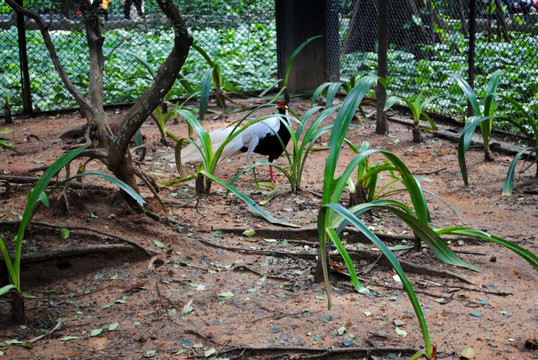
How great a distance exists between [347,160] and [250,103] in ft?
7.30

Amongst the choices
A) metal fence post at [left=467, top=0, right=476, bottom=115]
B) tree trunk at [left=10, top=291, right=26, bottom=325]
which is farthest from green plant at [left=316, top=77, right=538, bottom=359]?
metal fence post at [left=467, top=0, right=476, bottom=115]

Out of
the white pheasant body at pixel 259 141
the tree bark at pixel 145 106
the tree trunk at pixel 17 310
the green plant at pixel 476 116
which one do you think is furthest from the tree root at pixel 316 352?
the white pheasant body at pixel 259 141

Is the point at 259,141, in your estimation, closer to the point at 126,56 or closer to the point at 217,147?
the point at 217,147

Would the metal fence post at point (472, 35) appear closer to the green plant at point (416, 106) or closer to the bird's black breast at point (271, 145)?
the green plant at point (416, 106)

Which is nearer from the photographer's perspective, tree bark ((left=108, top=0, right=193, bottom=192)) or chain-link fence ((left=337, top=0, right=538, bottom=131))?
tree bark ((left=108, top=0, right=193, bottom=192))

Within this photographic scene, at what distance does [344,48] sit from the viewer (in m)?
6.76

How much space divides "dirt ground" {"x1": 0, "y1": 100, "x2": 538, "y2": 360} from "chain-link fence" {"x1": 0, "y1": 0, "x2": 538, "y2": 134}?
191 cm

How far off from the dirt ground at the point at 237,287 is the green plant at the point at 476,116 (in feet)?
1.20

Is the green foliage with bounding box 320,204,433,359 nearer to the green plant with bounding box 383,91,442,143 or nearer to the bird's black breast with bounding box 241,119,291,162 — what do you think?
the bird's black breast with bounding box 241,119,291,162

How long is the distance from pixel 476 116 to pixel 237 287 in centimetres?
221

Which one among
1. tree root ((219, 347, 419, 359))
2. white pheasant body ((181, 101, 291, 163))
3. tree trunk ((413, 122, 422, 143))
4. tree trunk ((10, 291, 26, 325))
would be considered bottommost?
tree root ((219, 347, 419, 359))

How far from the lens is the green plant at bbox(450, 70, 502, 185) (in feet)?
11.1

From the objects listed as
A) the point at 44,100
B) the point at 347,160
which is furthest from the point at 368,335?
the point at 44,100

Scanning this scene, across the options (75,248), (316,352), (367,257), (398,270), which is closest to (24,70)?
(75,248)
